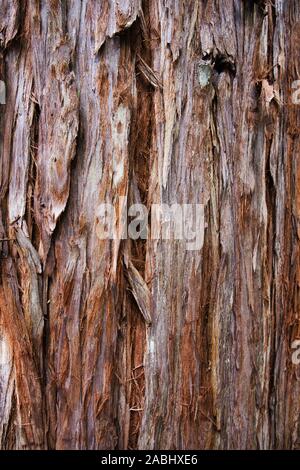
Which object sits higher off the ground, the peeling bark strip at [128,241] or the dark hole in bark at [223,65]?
the dark hole in bark at [223,65]

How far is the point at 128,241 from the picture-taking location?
1.07m

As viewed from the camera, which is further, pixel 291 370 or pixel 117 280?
pixel 291 370

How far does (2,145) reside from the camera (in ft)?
3.61

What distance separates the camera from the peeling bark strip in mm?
1047

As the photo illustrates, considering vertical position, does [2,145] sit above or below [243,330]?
above

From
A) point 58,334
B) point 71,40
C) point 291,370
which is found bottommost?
point 291,370

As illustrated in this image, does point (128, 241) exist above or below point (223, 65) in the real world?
below

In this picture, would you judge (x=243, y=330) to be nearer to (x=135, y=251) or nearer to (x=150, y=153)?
(x=135, y=251)

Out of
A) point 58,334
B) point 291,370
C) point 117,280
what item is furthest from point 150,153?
point 291,370

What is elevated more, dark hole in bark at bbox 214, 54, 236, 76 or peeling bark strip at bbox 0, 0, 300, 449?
dark hole in bark at bbox 214, 54, 236, 76

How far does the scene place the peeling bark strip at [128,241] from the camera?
41.2 inches
